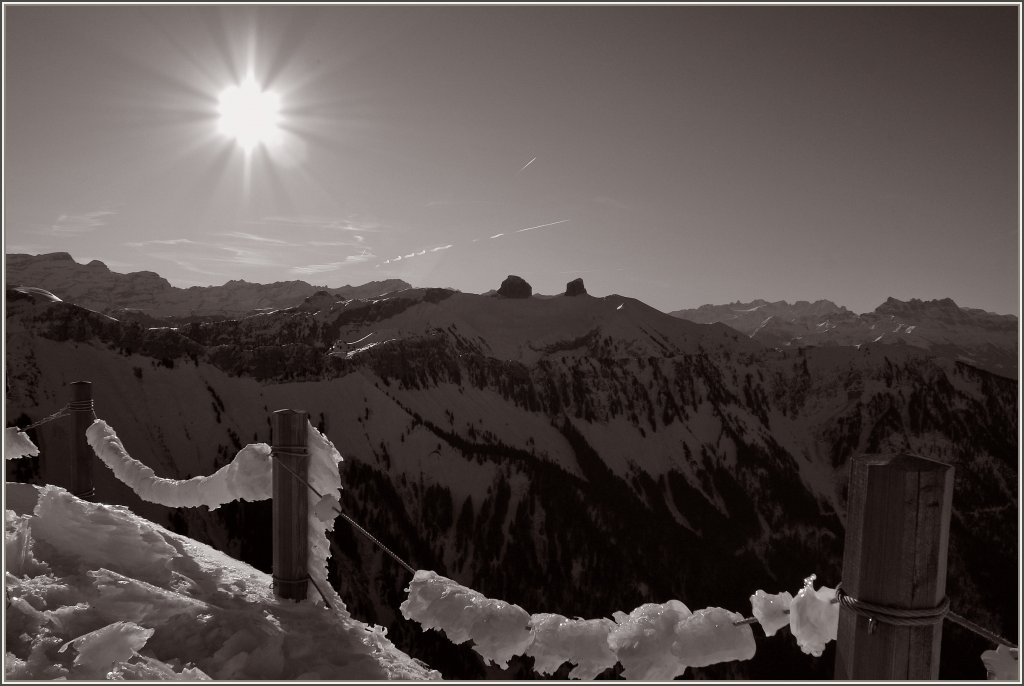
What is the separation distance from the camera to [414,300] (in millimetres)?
167250

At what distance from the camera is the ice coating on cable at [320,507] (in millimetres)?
4480

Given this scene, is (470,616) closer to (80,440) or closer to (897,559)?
(897,559)

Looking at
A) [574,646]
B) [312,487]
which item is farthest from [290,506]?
[574,646]

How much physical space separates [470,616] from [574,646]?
24.7 inches

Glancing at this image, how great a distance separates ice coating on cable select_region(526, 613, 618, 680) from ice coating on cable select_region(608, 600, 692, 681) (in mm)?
118

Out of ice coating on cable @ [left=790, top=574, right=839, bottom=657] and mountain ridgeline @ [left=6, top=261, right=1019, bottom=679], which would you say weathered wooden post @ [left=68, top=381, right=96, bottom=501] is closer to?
mountain ridgeline @ [left=6, top=261, right=1019, bottom=679]

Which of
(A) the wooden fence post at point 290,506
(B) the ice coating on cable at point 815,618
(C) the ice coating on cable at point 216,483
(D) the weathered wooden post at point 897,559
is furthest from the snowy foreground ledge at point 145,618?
(D) the weathered wooden post at point 897,559

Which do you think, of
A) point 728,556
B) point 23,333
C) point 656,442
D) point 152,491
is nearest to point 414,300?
point 656,442

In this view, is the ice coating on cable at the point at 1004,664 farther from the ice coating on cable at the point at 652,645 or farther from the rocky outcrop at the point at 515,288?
the rocky outcrop at the point at 515,288

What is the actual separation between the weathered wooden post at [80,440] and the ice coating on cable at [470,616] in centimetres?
525

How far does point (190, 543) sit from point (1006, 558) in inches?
5840

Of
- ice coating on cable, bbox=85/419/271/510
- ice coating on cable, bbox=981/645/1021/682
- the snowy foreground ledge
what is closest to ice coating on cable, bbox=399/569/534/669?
the snowy foreground ledge

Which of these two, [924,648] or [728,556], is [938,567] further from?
[728,556]

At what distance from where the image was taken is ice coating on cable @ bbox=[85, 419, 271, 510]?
461cm
